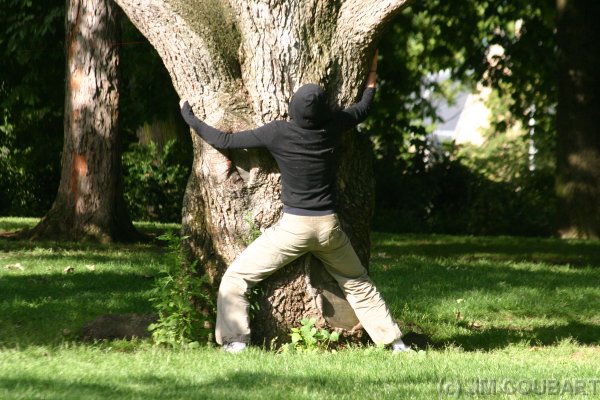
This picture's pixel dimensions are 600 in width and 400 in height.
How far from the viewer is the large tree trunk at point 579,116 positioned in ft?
64.3

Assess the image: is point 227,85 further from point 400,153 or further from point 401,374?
point 400,153

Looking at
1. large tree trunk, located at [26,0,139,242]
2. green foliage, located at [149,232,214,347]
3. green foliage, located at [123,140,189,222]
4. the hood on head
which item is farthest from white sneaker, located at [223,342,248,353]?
green foliage, located at [123,140,189,222]

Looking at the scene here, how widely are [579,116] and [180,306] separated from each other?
13.4 metres

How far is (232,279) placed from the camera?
8.05 metres

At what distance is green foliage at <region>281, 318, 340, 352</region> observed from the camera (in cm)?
829

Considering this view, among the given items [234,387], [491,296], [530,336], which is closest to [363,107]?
[234,387]

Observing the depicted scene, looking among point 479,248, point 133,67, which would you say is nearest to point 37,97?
point 133,67

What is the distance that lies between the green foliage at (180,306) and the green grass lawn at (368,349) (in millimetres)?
231

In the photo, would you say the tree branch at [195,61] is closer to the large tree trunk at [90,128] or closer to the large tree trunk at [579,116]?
the large tree trunk at [90,128]

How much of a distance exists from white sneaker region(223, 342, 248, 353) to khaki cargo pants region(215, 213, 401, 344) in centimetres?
4

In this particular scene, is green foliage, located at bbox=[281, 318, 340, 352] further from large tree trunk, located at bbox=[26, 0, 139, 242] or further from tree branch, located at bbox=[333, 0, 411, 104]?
large tree trunk, located at bbox=[26, 0, 139, 242]

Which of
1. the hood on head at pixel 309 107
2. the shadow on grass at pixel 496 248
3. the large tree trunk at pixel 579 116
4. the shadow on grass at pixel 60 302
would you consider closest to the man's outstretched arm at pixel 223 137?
the hood on head at pixel 309 107

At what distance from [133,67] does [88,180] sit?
307 cm

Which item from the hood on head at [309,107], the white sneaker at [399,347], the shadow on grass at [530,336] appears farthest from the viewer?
the shadow on grass at [530,336]
